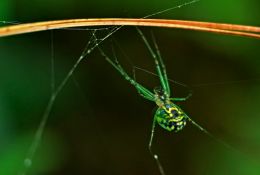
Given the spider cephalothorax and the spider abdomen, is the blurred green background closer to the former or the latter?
the spider cephalothorax

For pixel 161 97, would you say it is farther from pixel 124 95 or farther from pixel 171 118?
pixel 124 95

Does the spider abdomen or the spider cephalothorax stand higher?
the spider cephalothorax

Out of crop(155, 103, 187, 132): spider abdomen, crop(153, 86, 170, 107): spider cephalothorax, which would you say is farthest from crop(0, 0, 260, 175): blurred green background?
crop(155, 103, 187, 132): spider abdomen

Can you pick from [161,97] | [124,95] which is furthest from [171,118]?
[124,95]

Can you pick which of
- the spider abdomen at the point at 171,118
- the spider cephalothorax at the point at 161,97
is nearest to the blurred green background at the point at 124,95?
the spider cephalothorax at the point at 161,97

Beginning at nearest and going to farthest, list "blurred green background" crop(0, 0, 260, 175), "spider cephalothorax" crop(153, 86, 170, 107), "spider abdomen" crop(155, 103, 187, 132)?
"spider abdomen" crop(155, 103, 187, 132) → "spider cephalothorax" crop(153, 86, 170, 107) → "blurred green background" crop(0, 0, 260, 175)

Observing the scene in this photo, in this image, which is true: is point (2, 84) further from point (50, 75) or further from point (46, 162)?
point (46, 162)
